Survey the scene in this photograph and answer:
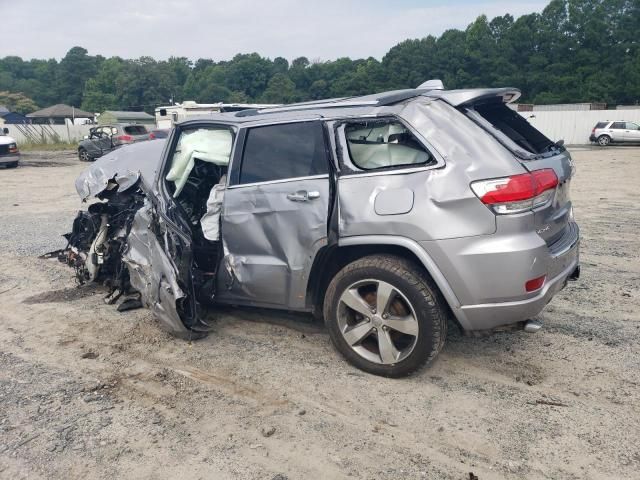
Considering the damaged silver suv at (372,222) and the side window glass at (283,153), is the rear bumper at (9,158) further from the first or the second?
the side window glass at (283,153)

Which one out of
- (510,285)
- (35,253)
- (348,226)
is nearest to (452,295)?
(510,285)

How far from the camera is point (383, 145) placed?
3682 mm

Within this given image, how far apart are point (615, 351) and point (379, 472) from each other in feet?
7.46

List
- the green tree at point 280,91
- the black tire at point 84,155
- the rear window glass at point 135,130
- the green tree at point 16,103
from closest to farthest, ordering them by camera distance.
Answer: the rear window glass at point 135,130
the black tire at point 84,155
the green tree at point 16,103
the green tree at point 280,91

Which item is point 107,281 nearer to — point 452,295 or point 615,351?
point 452,295

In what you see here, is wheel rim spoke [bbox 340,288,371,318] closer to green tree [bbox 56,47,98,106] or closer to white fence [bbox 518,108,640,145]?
white fence [bbox 518,108,640,145]

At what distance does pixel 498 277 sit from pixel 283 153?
176cm

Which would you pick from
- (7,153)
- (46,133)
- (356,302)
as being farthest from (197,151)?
(46,133)

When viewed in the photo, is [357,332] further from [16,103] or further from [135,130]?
[16,103]

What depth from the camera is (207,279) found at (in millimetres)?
4504

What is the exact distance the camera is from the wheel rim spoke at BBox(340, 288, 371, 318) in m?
3.60

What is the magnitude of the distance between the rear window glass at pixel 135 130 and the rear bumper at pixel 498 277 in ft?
74.9

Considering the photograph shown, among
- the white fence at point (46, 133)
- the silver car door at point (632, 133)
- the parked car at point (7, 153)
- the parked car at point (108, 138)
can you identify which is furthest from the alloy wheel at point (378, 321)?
the white fence at point (46, 133)

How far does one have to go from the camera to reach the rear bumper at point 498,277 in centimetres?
316
